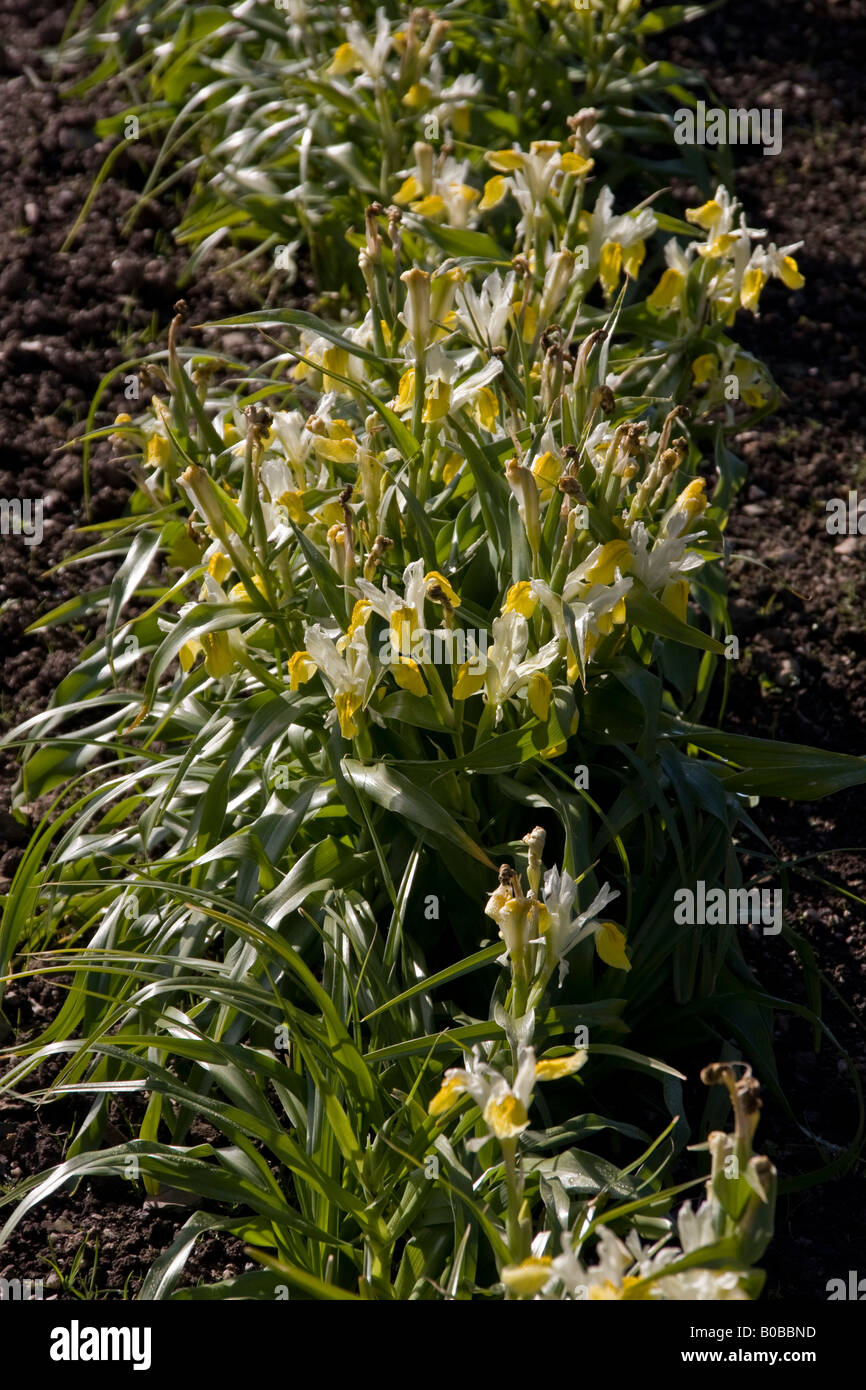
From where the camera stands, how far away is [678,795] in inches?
82.3

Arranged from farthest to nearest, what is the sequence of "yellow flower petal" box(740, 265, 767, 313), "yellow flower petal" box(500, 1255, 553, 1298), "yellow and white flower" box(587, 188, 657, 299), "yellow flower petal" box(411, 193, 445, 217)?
"yellow flower petal" box(411, 193, 445, 217), "yellow and white flower" box(587, 188, 657, 299), "yellow flower petal" box(740, 265, 767, 313), "yellow flower petal" box(500, 1255, 553, 1298)

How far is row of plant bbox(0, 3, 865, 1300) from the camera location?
5.70 ft

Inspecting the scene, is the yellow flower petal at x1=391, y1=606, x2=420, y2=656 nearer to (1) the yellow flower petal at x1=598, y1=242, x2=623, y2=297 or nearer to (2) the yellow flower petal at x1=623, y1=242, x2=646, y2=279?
(1) the yellow flower petal at x1=598, y1=242, x2=623, y2=297

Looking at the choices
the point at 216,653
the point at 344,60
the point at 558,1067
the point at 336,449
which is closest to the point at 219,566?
the point at 216,653

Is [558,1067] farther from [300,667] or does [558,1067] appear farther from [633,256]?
[633,256]

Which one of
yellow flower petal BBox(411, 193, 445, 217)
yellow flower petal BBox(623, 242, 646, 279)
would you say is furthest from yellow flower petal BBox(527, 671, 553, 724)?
yellow flower petal BBox(411, 193, 445, 217)

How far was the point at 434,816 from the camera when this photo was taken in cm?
190

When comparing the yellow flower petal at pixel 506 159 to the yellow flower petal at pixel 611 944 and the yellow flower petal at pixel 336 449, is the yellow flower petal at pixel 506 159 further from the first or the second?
the yellow flower petal at pixel 611 944

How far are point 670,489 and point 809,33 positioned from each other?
10.7 feet

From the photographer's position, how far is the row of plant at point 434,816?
1736 millimetres

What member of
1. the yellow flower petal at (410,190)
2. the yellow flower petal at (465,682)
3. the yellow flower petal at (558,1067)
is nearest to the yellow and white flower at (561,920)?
the yellow flower petal at (558,1067)

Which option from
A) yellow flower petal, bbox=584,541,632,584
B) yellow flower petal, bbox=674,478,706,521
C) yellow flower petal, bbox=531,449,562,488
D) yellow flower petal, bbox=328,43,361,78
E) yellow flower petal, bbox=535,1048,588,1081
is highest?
yellow flower petal, bbox=328,43,361,78

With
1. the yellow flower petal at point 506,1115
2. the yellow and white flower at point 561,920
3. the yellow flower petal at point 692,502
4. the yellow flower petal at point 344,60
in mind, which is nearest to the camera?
the yellow flower petal at point 506,1115

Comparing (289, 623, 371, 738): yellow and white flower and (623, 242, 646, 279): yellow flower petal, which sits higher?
(623, 242, 646, 279): yellow flower petal
